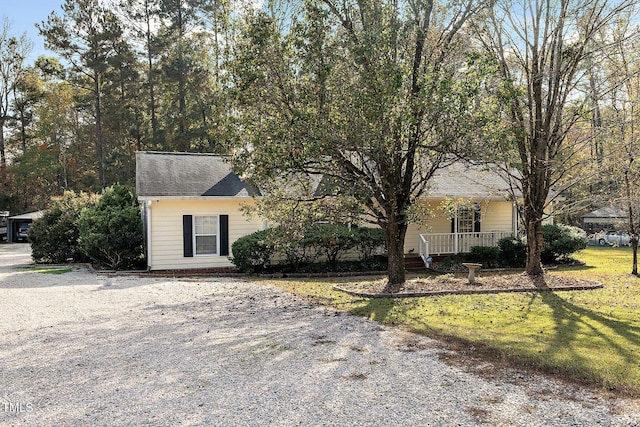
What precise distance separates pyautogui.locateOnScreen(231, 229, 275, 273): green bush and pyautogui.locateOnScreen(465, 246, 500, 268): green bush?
7082mm

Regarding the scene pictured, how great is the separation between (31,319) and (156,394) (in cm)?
501

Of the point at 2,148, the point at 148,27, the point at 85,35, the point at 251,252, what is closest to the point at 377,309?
the point at 251,252

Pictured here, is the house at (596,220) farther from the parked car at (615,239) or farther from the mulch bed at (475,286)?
the mulch bed at (475,286)

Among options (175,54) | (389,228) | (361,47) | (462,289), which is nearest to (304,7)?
(361,47)

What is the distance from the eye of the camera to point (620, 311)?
8711mm

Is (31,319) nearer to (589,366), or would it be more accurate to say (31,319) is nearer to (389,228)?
(389,228)

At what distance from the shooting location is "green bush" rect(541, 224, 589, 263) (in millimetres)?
17188

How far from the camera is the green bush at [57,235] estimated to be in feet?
60.2

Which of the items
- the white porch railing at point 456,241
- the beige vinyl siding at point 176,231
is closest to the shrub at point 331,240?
the beige vinyl siding at point 176,231

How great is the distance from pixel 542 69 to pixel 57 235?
56.6 feet

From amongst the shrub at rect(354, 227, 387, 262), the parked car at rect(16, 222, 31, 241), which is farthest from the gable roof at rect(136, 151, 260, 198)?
the parked car at rect(16, 222, 31, 241)

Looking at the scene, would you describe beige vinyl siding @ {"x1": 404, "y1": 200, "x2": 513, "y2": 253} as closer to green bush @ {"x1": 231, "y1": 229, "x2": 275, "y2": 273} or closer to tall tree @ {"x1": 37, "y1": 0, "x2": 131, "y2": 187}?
green bush @ {"x1": 231, "y1": 229, "x2": 275, "y2": 273}

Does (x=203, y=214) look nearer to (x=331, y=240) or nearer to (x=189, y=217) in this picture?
(x=189, y=217)

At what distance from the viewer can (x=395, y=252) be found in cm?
1109
